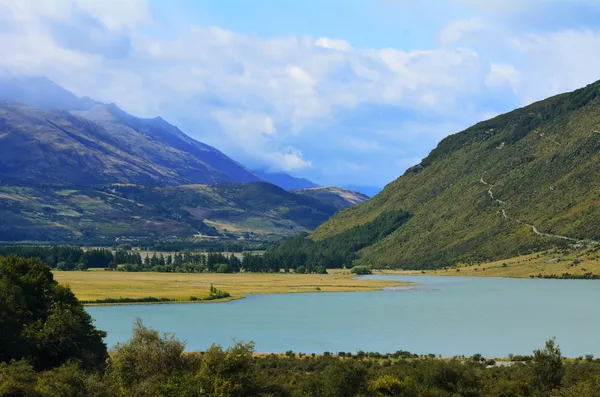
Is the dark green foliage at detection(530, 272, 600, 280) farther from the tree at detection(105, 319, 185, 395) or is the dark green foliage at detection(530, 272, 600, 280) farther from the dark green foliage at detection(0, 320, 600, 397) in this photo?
the tree at detection(105, 319, 185, 395)

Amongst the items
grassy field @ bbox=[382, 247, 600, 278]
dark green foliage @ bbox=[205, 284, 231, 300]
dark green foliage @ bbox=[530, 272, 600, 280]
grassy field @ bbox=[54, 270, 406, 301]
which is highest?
grassy field @ bbox=[382, 247, 600, 278]

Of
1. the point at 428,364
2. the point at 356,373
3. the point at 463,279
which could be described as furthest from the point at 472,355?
the point at 463,279

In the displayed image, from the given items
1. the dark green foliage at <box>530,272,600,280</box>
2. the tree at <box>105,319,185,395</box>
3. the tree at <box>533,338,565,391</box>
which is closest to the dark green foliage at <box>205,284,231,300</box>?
the dark green foliage at <box>530,272,600,280</box>

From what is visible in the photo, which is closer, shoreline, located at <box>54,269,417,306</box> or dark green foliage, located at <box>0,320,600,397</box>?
dark green foliage, located at <box>0,320,600,397</box>

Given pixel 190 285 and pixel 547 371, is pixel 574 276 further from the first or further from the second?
pixel 547 371

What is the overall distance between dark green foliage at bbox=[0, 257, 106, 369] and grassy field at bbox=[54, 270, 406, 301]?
61.6 m

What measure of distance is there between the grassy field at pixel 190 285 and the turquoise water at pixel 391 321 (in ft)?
35.7

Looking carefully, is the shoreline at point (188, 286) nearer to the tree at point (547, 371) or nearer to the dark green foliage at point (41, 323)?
the dark green foliage at point (41, 323)

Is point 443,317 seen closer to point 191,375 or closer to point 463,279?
point 191,375

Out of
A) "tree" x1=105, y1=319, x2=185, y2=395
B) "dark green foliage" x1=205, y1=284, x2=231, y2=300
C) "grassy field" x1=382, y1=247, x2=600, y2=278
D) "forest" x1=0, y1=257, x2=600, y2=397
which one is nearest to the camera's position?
"forest" x1=0, y1=257, x2=600, y2=397

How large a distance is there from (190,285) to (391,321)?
2798 inches

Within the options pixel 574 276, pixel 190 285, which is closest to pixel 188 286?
pixel 190 285

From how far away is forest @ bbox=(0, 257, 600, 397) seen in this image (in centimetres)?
3716

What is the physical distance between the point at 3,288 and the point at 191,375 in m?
23.8
